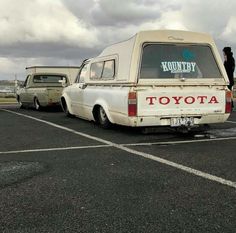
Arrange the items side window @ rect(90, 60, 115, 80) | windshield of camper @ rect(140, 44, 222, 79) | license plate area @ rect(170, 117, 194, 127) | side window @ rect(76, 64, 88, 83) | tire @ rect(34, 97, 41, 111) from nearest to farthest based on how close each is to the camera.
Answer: license plate area @ rect(170, 117, 194, 127) → windshield of camper @ rect(140, 44, 222, 79) → side window @ rect(90, 60, 115, 80) → side window @ rect(76, 64, 88, 83) → tire @ rect(34, 97, 41, 111)

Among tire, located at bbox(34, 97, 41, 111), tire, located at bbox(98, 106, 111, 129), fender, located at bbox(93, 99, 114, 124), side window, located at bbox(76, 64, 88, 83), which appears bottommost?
tire, located at bbox(34, 97, 41, 111)

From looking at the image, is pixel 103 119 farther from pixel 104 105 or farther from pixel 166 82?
pixel 166 82

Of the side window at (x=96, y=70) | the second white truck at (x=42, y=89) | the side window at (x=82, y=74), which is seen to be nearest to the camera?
the side window at (x=96, y=70)

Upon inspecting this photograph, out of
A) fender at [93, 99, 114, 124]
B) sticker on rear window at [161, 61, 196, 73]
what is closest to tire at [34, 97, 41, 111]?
fender at [93, 99, 114, 124]

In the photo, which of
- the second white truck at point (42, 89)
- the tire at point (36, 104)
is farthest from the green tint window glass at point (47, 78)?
the tire at point (36, 104)

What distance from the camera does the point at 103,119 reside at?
9.80m

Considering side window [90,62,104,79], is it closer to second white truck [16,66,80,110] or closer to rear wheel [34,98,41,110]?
second white truck [16,66,80,110]

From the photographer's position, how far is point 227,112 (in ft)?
29.1

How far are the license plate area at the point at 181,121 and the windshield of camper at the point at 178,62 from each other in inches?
34.5

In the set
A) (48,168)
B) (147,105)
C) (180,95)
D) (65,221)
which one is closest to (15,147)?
(48,168)

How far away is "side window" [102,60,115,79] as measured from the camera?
9.30 m

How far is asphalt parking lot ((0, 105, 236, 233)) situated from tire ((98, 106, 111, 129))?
1073mm

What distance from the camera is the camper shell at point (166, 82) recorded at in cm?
828

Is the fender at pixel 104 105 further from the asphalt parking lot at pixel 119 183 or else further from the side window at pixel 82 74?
the side window at pixel 82 74
